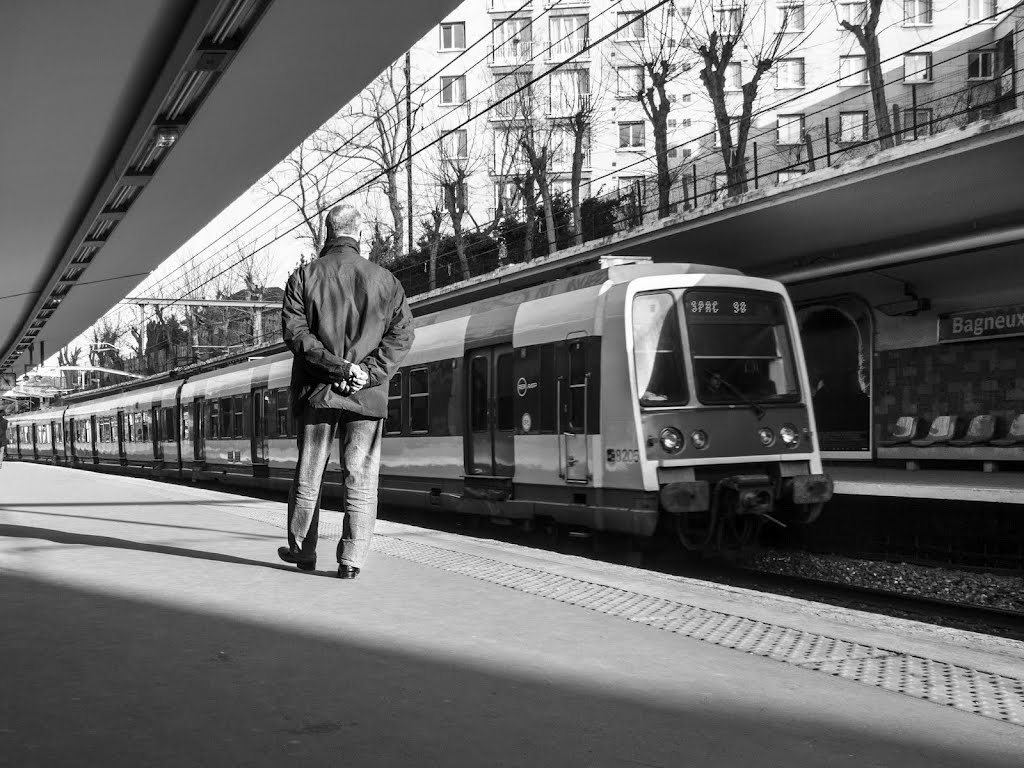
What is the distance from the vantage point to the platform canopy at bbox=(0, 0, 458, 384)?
392 inches

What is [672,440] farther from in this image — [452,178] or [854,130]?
[452,178]

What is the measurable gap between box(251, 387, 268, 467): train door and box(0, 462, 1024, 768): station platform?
17.0 meters

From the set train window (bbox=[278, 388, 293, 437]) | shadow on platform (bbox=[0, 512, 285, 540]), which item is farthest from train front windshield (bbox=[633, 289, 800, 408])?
train window (bbox=[278, 388, 293, 437])

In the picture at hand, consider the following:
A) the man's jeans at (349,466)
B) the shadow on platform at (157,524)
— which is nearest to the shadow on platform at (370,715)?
the man's jeans at (349,466)

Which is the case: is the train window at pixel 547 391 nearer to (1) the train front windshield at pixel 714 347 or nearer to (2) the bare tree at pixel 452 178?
(1) the train front windshield at pixel 714 347

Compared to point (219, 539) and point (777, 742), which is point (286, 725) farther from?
point (219, 539)

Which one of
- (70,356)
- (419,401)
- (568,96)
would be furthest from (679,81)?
(70,356)

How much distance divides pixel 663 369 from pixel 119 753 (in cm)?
908

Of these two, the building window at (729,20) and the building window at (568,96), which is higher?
the building window at (568,96)

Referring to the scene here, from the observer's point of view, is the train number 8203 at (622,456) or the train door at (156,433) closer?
the train number 8203 at (622,456)

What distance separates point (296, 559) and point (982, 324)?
15593 mm

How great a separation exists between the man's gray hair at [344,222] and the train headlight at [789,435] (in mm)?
6999

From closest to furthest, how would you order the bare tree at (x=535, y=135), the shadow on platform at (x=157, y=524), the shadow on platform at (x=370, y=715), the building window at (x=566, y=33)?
the shadow on platform at (x=370, y=715) < the shadow on platform at (x=157, y=524) < the bare tree at (x=535, y=135) < the building window at (x=566, y=33)

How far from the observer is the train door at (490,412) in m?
13.5
